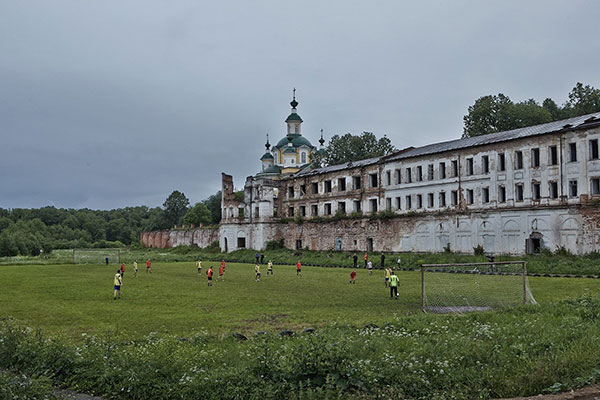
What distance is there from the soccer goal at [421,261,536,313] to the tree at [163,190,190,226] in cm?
10678

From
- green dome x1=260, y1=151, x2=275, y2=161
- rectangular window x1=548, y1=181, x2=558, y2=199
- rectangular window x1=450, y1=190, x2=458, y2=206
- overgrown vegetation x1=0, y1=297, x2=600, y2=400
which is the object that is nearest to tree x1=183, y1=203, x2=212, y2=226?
green dome x1=260, y1=151, x2=275, y2=161

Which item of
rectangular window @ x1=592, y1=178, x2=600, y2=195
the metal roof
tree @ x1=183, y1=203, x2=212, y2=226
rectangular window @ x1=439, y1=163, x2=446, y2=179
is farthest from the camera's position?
tree @ x1=183, y1=203, x2=212, y2=226

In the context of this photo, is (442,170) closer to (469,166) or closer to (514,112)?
(469,166)

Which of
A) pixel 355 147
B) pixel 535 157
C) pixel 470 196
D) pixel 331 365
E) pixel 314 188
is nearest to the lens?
pixel 331 365

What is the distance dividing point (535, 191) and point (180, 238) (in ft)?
213

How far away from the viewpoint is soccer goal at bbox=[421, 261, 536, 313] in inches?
761

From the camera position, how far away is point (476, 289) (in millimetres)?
21828

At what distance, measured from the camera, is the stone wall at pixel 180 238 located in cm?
8488

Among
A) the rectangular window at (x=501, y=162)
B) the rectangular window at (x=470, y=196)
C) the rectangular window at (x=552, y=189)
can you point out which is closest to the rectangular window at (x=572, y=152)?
the rectangular window at (x=552, y=189)

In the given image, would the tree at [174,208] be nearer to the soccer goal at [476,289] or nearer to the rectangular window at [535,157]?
the rectangular window at [535,157]

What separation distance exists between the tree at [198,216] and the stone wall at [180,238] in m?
10.4

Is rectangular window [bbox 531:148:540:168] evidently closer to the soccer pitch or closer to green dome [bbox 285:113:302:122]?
the soccer pitch

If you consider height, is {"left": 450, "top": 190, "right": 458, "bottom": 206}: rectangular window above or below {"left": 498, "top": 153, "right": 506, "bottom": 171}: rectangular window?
below

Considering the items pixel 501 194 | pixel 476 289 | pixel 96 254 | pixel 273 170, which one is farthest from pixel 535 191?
pixel 96 254
